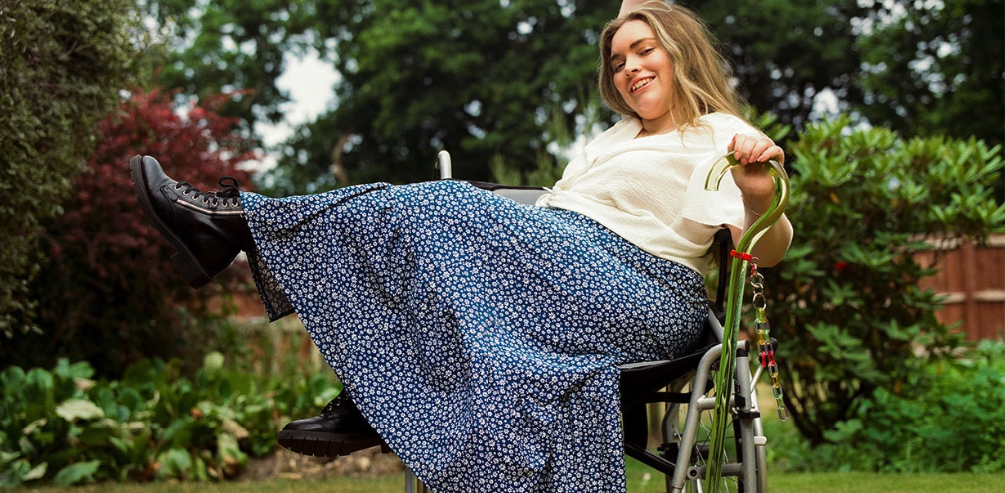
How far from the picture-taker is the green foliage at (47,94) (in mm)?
2896

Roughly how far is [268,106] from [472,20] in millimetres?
6670

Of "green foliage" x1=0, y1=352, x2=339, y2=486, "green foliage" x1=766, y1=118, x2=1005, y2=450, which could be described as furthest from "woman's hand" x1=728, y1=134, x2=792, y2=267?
"green foliage" x1=0, y1=352, x2=339, y2=486

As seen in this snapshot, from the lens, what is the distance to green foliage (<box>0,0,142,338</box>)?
9.50ft

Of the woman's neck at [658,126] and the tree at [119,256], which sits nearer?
the woman's neck at [658,126]

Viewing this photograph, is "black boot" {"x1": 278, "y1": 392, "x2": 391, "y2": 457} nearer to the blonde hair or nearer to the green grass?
the blonde hair

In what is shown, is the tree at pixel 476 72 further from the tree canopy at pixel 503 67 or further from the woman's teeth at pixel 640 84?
the woman's teeth at pixel 640 84

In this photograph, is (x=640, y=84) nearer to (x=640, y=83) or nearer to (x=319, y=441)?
(x=640, y=83)

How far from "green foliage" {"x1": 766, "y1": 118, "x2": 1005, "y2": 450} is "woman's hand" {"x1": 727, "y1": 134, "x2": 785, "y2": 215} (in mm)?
2660

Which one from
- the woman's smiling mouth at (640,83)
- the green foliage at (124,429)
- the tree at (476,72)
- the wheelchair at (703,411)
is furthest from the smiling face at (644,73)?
the tree at (476,72)

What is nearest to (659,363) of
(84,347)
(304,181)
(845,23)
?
(84,347)

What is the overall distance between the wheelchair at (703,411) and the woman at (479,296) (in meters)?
0.07

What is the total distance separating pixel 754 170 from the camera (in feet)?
6.20

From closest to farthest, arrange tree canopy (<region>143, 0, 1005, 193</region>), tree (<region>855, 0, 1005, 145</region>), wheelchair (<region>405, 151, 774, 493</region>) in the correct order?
wheelchair (<region>405, 151, 774, 493</region>) → tree (<region>855, 0, 1005, 145</region>) → tree canopy (<region>143, 0, 1005, 193</region>)

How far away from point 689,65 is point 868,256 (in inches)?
92.6
